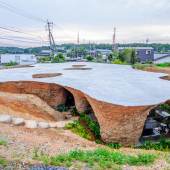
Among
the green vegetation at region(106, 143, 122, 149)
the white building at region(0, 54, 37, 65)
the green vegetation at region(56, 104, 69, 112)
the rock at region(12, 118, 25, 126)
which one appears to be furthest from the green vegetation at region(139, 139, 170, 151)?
the white building at region(0, 54, 37, 65)

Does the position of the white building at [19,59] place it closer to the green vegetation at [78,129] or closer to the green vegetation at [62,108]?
the green vegetation at [62,108]

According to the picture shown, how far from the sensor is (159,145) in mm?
9383

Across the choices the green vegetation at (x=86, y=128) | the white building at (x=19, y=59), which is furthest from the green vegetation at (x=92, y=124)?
Result: the white building at (x=19, y=59)

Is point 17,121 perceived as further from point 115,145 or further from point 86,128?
point 115,145

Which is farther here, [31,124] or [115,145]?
[31,124]

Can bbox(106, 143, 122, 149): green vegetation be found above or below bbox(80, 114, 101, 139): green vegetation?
above

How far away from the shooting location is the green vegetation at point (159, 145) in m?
9.04

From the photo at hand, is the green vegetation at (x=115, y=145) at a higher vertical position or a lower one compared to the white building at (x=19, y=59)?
higher

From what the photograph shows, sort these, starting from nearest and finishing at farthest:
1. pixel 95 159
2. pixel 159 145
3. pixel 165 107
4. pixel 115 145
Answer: pixel 95 159, pixel 115 145, pixel 159 145, pixel 165 107

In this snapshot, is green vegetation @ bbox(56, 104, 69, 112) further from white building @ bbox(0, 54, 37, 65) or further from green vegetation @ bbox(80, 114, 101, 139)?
white building @ bbox(0, 54, 37, 65)

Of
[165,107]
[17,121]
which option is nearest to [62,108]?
[165,107]

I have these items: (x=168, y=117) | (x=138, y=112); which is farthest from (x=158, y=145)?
(x=168, y=117)

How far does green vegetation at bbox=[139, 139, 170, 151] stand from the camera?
9.04 m

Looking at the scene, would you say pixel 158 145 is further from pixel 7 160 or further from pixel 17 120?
pixel 7 160
